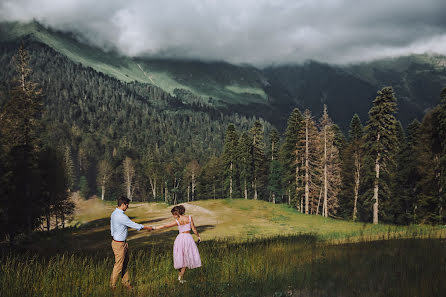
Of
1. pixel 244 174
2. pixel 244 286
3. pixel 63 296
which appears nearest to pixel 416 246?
pixel 244 286

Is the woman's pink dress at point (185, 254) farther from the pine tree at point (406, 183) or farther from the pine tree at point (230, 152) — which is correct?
the pine tree at point (230, 152)

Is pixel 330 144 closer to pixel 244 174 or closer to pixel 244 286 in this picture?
pixel 244 174

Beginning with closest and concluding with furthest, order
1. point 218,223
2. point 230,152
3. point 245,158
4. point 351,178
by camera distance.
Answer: point 218,223
point 351,178
point 245,158
point 230,152

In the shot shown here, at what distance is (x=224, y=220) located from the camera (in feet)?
107

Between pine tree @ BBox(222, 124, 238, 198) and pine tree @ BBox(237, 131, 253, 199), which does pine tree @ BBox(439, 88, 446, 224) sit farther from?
pine tree @ BBox(222, 124, 238, 198)

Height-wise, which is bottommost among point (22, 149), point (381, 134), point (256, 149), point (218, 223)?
point (218, 223)

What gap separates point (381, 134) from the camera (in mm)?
33031

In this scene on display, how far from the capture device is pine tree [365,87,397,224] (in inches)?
1276

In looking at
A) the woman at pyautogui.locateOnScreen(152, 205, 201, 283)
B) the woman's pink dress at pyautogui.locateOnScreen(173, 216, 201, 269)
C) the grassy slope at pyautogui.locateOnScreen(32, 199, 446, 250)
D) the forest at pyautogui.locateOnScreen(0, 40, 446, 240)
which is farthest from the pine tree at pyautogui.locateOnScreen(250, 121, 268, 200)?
the woman's pink dress at pyautogui.locateOnScreen(173, 216, 201, 269)

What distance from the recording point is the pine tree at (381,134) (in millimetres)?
32406

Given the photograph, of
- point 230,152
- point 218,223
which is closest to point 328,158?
point 218,223

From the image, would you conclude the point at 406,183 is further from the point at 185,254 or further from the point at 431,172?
the point at 185,254

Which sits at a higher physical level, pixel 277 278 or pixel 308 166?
pixel 308 166

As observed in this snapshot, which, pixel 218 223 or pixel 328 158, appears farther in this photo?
pixel 328 158
